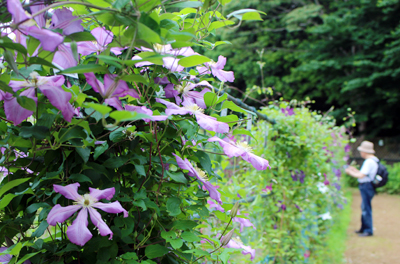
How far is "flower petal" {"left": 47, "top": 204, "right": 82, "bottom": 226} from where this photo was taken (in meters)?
0.52

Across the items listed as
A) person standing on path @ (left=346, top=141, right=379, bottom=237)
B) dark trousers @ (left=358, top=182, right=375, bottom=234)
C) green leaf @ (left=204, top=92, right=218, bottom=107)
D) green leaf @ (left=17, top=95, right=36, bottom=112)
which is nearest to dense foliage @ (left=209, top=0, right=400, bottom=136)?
person standing on path @ (left=346, top=141, right=379, bottom=237)

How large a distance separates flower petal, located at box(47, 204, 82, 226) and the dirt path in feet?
13.7

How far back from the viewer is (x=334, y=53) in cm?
1367

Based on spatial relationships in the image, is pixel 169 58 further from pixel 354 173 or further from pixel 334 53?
pixel 334 53

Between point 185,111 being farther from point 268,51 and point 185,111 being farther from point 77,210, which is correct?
point 268,51

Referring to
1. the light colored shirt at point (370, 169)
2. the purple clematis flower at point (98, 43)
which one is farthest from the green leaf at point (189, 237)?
the light colored shirt at point (370, 169)

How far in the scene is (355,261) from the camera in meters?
3.97

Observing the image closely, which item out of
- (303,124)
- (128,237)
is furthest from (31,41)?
(303,124)

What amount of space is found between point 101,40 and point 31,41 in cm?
12

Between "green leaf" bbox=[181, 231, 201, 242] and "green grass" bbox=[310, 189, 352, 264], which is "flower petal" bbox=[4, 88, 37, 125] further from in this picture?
"green grass" bbox=[310, 189, 352, 264]

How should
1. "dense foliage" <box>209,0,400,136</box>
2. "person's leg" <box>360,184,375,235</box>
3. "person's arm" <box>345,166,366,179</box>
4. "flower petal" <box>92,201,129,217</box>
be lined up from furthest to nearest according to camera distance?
"dense foliage" <box>209,0,400,136</box>, "person's arm" <box>345,166,366,179</box>, "person's leg" <box>360,184,375,235</box>, "flower petal" <box>92,201,129,217</box>

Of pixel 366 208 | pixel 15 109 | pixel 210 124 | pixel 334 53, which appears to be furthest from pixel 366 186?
Answer: pixel 334 53

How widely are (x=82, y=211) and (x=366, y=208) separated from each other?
5.47 meters

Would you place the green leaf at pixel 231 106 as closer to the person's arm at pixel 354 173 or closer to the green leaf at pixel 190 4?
the green leaf at pixel 190 4
